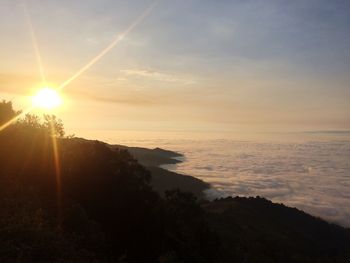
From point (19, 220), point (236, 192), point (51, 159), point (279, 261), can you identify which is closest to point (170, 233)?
point (51, 159)

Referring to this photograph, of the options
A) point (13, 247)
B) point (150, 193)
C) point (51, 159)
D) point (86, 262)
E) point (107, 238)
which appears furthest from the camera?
point (150, 193)

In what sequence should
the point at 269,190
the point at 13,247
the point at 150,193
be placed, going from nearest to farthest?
the point at 13,247, the point at 150,193, the point at 269,190

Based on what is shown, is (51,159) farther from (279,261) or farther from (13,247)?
(279,261)

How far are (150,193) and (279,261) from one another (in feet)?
127

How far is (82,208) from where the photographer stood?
2161 centimetres

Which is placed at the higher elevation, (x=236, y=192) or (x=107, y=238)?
(x=107, y=238)

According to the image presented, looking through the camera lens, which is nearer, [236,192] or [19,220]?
[19,220]

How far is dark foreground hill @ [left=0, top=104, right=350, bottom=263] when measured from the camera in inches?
570

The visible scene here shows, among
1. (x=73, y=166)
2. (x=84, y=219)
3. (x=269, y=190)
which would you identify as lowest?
(x=269, y=190)

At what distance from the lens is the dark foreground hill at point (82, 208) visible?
570 inches

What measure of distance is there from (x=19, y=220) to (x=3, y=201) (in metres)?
2.77

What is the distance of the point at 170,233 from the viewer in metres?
27.2

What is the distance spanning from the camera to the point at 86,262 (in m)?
13.6

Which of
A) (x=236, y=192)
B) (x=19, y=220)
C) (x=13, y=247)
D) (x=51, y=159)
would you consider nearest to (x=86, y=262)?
(x=13, y=247)
